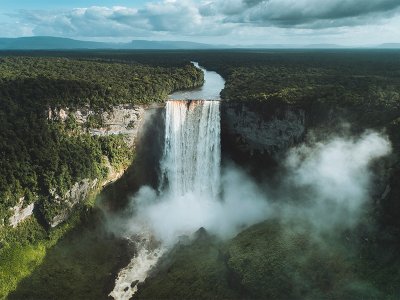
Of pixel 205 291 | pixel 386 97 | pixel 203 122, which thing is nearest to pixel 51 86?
pixel 203 122

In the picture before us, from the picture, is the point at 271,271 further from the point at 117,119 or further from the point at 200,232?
the point at 117,119

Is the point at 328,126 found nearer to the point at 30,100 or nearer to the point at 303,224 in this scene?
the point at 303,224

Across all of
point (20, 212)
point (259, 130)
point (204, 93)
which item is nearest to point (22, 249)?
point (20, 212)

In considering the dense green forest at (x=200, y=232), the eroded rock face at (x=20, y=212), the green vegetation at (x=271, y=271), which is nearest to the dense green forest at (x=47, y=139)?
the dense green forest at (x=200, y=232)

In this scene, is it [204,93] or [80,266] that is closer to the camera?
[80,266]

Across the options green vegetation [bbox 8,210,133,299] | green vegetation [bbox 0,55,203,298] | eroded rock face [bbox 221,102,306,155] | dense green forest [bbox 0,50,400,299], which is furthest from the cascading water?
green vegetation [bbox 8,210,133,299]

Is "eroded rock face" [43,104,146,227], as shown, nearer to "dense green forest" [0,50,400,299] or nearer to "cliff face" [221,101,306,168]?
"dense green forest" [0,50,400,299]
